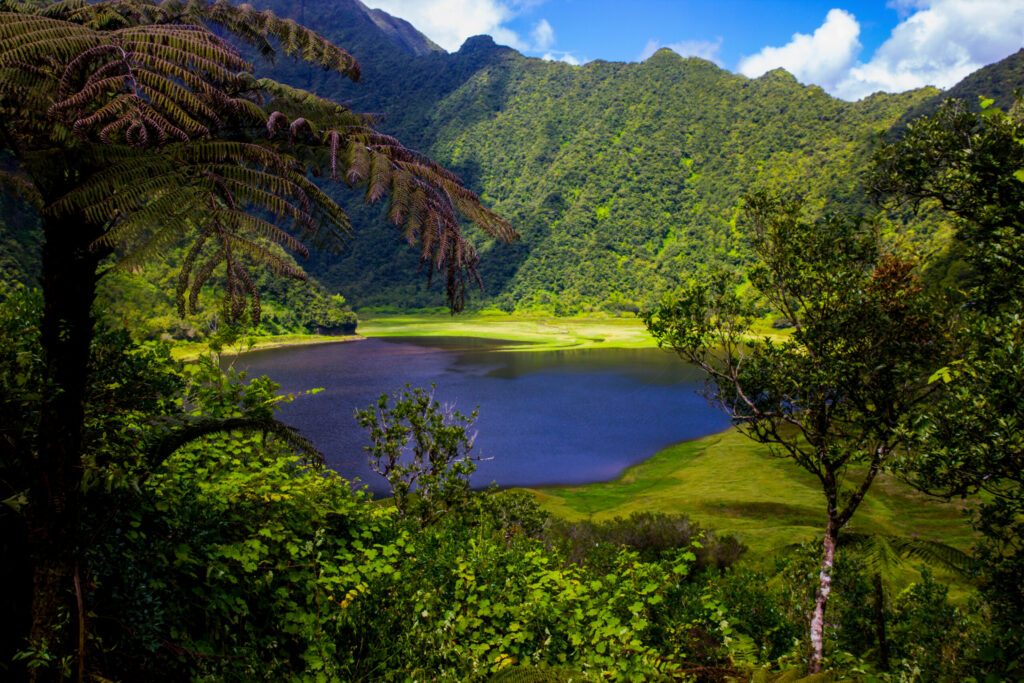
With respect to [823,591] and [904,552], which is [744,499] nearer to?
[904,552]

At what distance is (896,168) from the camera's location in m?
11.2

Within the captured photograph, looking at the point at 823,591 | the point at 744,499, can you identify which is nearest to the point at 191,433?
the point at 823,591

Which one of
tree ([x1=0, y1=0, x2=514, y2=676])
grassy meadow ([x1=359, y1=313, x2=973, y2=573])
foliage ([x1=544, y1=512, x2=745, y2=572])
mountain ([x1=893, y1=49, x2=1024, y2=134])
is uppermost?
mountain ([x1=893, y1=49, x2=1024, y2=134])

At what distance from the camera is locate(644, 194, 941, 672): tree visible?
1241 cm

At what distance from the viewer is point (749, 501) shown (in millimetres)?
35469

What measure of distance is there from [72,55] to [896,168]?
12829 millimetres

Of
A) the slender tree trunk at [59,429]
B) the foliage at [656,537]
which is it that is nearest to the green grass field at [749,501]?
the foliage at [656,537]

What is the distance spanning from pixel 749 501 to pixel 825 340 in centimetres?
2487

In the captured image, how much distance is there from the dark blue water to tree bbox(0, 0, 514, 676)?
2913cm

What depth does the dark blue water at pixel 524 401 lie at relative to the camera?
46.6m

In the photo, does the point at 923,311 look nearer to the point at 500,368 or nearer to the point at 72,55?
the point at 72,55

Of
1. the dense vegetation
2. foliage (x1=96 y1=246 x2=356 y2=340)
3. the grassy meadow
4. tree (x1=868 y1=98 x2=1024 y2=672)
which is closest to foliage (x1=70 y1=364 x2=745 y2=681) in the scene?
the dense vegetation

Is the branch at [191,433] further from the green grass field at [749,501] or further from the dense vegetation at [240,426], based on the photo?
the green grass field at [749,501]

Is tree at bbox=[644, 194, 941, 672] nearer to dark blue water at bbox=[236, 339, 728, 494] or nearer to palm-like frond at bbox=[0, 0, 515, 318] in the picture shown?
palm-like frond at bbox=[0, 0, 515, 318]
